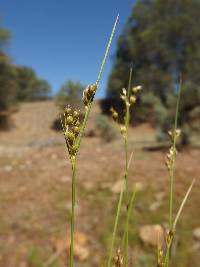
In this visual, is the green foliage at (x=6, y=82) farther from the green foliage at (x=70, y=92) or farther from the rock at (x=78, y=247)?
the rock at (x=78, y=247)

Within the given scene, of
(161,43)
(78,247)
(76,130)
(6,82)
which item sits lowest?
(78,247)

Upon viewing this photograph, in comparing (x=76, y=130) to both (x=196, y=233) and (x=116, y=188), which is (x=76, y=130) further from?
(x=116, y=188)

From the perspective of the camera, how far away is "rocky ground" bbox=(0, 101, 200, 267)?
3774 millimetres

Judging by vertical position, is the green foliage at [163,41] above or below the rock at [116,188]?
above

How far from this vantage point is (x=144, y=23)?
70.6 ft

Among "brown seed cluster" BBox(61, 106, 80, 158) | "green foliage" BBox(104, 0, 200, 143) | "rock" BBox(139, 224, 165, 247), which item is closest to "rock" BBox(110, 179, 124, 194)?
"rock" BBox(139, 224, 165, 247)

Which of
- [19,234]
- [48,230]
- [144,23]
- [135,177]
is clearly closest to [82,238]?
[48,230]

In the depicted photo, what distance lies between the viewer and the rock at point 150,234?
384cm

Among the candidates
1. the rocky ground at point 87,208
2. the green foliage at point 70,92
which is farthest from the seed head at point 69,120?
the green foliage at point 70,92

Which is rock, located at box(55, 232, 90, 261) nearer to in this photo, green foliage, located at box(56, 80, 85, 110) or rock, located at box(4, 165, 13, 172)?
rock, located at box(4, 165, 13, 172)

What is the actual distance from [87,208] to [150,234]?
108cm

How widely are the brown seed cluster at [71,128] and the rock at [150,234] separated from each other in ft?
10.6

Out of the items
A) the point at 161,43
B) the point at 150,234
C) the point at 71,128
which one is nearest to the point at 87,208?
the point at 150,234

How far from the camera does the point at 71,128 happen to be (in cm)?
72
